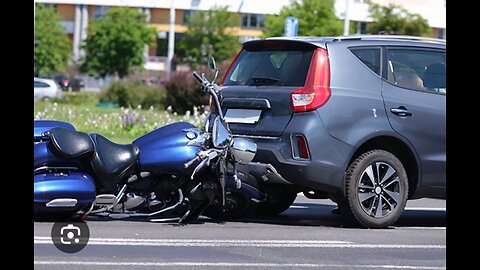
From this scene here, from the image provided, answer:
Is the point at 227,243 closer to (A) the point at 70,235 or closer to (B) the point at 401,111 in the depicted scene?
(A) the point at 70,235

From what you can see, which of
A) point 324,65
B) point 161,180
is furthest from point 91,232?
point 324,65

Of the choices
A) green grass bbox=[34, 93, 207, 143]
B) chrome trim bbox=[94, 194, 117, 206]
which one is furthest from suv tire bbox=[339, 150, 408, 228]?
green grass bbox=[34, 93, 207, 143]

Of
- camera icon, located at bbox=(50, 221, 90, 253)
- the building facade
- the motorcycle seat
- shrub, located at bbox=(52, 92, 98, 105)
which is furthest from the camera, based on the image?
the building facade

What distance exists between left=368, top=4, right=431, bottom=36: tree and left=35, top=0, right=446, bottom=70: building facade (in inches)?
377

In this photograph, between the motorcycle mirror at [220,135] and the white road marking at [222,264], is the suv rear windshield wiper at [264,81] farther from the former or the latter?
the white road marking at [222,264]

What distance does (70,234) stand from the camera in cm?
754

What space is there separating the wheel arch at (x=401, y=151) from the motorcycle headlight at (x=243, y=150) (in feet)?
3.56

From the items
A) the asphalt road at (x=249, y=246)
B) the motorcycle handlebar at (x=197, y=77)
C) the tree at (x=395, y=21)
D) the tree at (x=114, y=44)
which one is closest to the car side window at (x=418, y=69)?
the asphalt road at (x=249, y=246)

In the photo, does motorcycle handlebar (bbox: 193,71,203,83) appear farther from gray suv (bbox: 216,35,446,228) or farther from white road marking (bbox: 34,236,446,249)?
white road marking (bbox: 34,236,446,249)

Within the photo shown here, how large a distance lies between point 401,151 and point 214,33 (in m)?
56.0

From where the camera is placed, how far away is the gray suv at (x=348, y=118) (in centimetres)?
852

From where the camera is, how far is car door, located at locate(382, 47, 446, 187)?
8.89 m

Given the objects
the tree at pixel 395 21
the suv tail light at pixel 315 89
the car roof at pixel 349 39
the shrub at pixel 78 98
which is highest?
the tree at pixel 395 21
